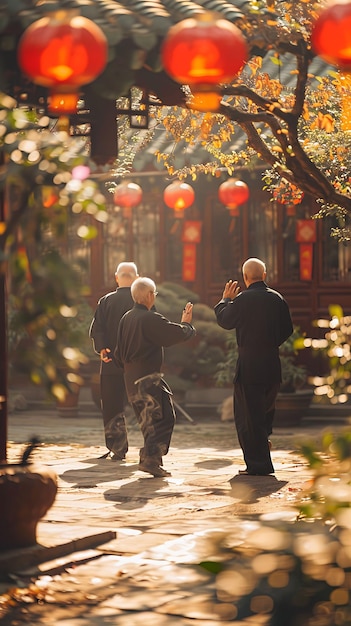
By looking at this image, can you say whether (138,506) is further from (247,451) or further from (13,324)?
(13,324)

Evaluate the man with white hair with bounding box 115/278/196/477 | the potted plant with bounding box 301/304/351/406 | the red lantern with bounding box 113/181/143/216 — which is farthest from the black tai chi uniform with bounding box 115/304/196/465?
the red lantern with bounding box 113/181/143/216

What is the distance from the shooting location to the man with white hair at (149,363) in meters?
11.5

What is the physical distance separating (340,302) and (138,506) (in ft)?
35.4

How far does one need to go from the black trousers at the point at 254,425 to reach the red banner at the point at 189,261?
9.68m

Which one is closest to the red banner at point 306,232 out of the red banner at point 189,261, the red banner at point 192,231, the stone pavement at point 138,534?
the red banner at point 192,231

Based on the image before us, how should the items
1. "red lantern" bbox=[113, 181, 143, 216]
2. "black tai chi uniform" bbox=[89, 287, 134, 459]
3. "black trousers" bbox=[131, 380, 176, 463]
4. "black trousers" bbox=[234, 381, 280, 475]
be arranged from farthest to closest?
"red lantern" bbox=[113, 181, 143, 216]
"black tai chi uniform" bbox=[89, 287, 134, 459]
"black trousers" bbox=[131, 380, 176, 463]
"black trousers" bbox=[234, 381, 280, 475]

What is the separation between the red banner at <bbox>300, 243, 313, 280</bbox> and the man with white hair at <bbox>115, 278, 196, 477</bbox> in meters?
8.30

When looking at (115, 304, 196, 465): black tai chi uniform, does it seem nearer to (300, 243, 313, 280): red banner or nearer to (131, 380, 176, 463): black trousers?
(131, 380, 176, 463): black trousers

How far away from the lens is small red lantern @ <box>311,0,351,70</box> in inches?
292

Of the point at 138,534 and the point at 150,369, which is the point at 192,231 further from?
the point at 138,534

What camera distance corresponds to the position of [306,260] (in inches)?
778

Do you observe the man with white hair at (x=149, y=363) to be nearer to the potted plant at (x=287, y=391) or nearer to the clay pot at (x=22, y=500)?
the clay pot at (x=22, y=500)

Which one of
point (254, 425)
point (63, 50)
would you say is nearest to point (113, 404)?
point (254, 425)

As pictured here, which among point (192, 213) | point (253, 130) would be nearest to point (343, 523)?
point (253, 130)
